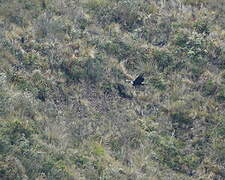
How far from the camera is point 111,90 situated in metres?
17.8

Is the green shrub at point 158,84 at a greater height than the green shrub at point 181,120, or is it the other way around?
the green shrub at point 158,84

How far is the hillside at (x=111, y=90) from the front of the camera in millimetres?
14828

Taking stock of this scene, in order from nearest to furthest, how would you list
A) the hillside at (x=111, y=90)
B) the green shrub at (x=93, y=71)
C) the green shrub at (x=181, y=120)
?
the hillside at (x=111, y=90) < the green shrub at (x=181, y=120) < the green shrub at (x=93, y=71)

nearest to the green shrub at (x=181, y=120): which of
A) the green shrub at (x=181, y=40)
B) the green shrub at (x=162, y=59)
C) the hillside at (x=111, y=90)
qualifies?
the hillside at (x=111, y=90)

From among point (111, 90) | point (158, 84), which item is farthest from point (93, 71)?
point (158, 84)

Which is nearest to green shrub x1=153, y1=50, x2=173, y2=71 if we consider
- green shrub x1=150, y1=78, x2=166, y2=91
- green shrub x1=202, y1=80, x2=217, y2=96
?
green shrub x1=150, y1=78, x2=166, y2=91

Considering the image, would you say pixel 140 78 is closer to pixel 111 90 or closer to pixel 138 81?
pixel 138 81

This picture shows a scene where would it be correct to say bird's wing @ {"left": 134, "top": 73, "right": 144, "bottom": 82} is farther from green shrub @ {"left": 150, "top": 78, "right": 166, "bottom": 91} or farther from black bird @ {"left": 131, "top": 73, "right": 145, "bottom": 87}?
green shrub @ {"left": 150, "top": 78, "right": 166, "bottom": 91}

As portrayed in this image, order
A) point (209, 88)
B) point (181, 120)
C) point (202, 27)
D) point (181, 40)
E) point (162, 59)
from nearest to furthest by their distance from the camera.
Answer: point (181, 120)
point (209, 88)
point (162, 59)
point (181, 40)
point (202, 27)

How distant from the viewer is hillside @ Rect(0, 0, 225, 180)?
584 inches

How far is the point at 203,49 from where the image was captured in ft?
63.9

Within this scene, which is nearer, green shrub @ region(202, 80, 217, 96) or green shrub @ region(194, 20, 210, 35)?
green shrub @ region(202, 80, 217, 96)

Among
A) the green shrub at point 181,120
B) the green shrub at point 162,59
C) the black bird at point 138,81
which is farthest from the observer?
the green shrub at point 162,59

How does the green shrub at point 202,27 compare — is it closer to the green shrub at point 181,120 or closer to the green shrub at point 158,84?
the green shrub at point 158,84
